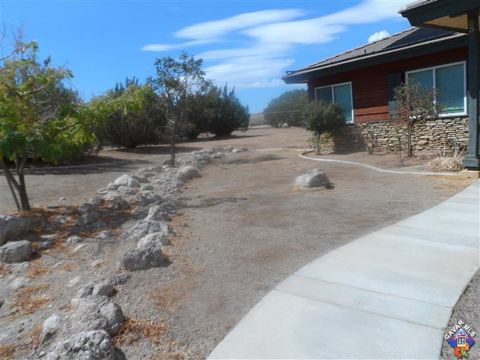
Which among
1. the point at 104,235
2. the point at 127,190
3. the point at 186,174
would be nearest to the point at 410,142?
the point at 186,174

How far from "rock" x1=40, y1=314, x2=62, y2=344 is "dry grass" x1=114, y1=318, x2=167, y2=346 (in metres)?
0.60

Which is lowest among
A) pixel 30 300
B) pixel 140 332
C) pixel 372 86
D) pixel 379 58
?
pixel 30 300

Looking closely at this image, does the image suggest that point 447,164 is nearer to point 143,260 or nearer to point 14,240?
point 143,260

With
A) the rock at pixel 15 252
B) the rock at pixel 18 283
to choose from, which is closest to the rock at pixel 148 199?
the rock at pixel 15 252

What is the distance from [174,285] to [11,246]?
3282 millimetres

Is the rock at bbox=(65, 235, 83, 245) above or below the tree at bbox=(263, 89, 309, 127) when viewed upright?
below

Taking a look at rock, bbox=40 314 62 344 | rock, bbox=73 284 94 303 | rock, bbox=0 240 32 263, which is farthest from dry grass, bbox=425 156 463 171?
rock, bbox=40 314 62 344

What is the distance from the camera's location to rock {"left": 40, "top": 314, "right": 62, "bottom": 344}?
3.85 m

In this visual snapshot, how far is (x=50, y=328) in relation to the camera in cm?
393

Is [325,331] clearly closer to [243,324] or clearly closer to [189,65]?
[243,324]

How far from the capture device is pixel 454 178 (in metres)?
9.85

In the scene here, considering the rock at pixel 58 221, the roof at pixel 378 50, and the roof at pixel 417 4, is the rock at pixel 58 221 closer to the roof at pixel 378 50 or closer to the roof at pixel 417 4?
the roof at pixel 417 4

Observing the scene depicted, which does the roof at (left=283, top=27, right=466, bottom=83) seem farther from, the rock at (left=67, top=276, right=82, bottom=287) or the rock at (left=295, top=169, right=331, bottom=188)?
the rock at (left=67, top=276, right=82, bottom=287)

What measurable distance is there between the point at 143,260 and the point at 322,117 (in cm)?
1252
